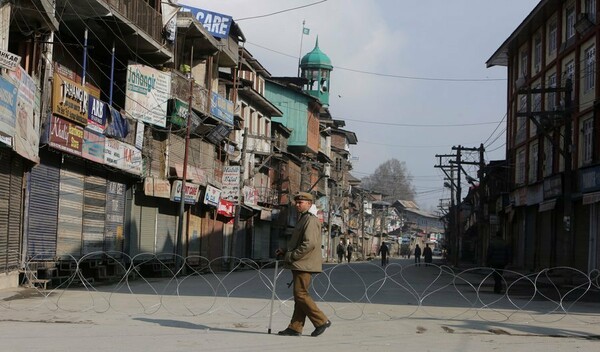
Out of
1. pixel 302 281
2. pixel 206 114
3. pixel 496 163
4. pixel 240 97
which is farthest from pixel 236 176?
pixel 302 281

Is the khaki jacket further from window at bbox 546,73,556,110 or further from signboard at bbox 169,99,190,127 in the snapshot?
window at bbox 546,73,556,110

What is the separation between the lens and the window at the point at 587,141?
34125mm

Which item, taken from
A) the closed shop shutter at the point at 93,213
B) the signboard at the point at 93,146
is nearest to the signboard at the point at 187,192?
the closed shop shutter at the point at 93,213

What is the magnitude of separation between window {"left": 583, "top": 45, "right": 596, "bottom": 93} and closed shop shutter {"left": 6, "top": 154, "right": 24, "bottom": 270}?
23563 mm

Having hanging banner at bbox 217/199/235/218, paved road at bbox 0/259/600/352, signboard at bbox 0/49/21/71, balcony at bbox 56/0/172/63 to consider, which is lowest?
paved road at bbox 0/259/600/352

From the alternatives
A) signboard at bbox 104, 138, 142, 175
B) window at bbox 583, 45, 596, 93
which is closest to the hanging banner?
signboard at bbox 104, 138, 142, 175

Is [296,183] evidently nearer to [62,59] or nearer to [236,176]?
[236,176]

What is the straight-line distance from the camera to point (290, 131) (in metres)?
63.2

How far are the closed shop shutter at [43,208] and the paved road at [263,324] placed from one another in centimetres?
335

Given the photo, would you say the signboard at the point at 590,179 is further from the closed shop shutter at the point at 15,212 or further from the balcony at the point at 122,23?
the closed shop shutter at the point at 15,212

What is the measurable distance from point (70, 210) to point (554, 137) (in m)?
23.7

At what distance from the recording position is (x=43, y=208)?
22.5m

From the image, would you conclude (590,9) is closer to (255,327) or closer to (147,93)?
(147,93)

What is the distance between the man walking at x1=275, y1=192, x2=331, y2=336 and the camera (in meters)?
10.5
